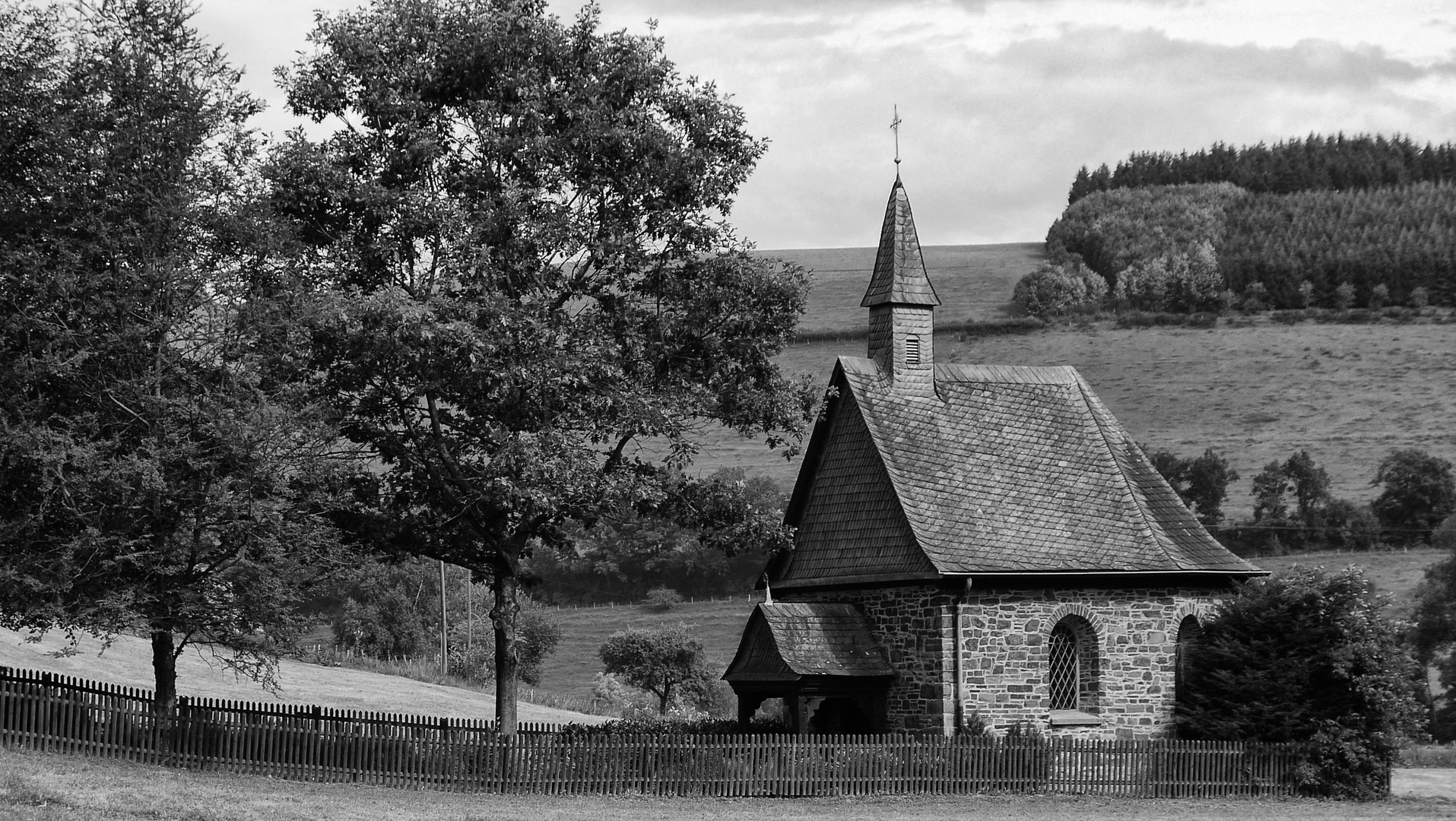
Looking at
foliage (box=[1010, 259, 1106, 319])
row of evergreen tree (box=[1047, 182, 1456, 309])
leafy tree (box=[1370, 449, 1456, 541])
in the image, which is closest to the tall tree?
leafy tree (box=[1370, 449, 1456, 541])

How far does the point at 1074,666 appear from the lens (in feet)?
108

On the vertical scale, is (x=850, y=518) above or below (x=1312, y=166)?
below

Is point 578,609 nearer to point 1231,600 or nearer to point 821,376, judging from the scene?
point 821,376

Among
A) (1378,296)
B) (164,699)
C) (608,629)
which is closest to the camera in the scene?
(164,699)

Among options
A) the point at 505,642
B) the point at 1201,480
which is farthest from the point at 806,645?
the point at 1201,480

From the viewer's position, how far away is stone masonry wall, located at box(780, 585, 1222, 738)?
31.5 m

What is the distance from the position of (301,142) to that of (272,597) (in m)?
8.92

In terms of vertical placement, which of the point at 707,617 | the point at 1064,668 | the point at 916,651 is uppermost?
the point at 916,651

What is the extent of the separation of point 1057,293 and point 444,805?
338ft

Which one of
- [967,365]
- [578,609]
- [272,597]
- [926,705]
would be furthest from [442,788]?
[578,609]

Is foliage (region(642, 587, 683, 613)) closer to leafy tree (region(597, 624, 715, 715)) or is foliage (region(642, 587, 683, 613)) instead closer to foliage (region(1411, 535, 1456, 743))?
leafy tree (region(597, 624, 715, 715))

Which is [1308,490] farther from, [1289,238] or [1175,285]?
[1289,238]

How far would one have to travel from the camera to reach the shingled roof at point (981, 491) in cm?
3247

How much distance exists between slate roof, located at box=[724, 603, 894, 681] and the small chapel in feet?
0.16
